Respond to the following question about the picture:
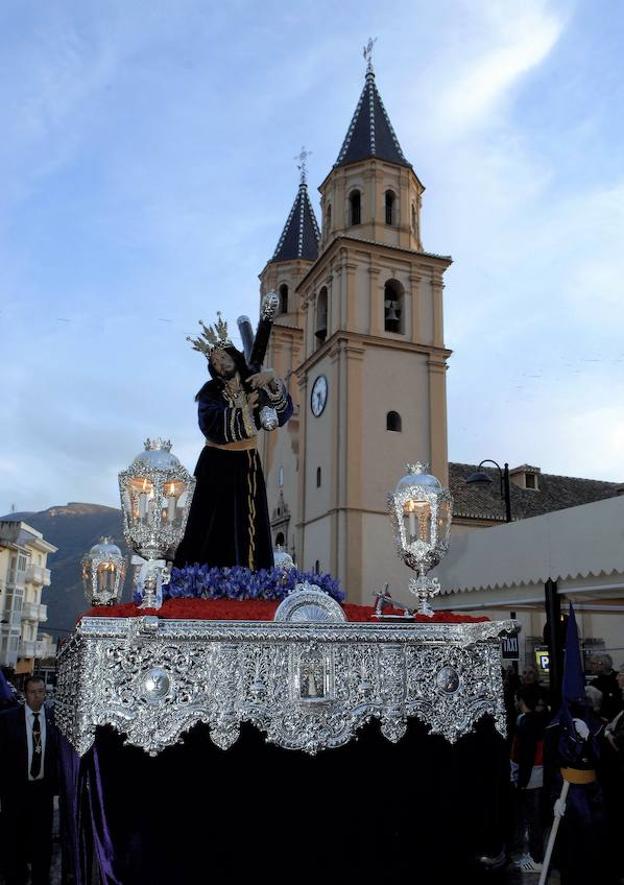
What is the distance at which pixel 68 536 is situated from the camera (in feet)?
469

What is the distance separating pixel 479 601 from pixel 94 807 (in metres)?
13.8

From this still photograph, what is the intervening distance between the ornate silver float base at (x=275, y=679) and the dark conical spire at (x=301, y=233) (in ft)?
103

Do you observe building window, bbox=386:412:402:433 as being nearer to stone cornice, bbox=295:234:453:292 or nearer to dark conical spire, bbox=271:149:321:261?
stone cornice, bbox=295:234:453:292

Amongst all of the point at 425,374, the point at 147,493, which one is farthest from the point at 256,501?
the point at 425,374

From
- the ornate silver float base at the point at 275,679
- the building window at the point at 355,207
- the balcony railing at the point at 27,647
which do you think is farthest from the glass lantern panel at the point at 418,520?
the balcony railing at the point at 27,647

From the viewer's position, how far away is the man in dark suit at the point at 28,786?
5.54 metres

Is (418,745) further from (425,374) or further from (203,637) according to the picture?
(425,374)

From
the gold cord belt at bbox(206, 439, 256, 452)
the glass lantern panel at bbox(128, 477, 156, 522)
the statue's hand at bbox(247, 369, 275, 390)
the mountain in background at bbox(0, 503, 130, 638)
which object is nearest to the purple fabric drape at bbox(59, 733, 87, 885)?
the glass lantern panel at bbox(128, 477, 156, 522)

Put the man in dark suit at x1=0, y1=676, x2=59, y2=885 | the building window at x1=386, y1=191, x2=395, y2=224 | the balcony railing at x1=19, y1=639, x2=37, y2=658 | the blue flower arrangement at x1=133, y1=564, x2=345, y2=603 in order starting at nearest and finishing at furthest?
1. the blue flower arrangement at x1=133, y1=564, x2=345, y2=603
2. the man in dark suit at x1=0, y1=676, x2=59, y2=885
3. the building window at x1=386, y1=191, x2=395, y2=224
4. the balcony railing at x1=19, y1=639, x2=37, y2=658

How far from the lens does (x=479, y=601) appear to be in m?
16.8

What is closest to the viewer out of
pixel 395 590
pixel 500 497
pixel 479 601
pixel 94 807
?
pixel 94 807

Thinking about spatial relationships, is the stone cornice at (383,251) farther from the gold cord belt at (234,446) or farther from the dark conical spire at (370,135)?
A: the gold cord belt at (234,446)

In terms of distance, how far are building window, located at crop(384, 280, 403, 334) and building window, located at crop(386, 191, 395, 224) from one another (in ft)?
7.96

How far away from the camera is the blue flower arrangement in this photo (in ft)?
16.3
